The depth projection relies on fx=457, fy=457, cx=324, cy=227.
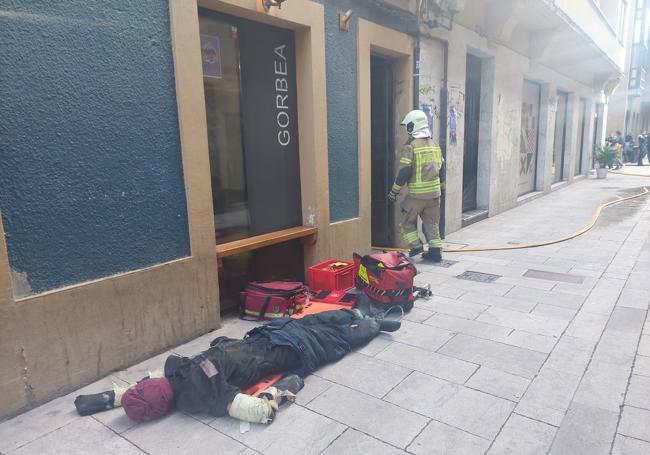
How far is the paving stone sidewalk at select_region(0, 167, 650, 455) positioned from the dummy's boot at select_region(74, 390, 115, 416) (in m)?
0.05

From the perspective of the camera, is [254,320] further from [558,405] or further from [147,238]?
[558,405]

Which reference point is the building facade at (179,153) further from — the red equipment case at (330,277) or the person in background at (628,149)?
the person in background at (628,149)

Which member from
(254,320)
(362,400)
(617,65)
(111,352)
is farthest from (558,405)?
(617,65)

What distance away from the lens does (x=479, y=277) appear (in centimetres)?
582

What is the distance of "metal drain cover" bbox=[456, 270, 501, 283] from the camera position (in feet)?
18.7

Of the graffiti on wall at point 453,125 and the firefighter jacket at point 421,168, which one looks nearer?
the firefighter jacket at point 421,168

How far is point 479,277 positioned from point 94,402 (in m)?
4.51

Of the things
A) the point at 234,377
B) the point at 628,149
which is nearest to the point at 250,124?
the point at 234,377

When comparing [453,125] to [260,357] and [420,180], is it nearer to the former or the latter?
[420,180]

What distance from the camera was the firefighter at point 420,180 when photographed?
20.2 ft

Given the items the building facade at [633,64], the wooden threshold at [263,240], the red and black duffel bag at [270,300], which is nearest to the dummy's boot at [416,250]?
the wooden threshold at [263,240]

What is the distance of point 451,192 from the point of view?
8.52 meters

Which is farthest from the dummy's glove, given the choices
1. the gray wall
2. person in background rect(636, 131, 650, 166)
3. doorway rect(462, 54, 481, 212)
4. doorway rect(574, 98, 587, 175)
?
person in background rect(636, 131, 650, 166)

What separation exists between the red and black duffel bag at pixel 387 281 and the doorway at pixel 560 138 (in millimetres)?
13920
